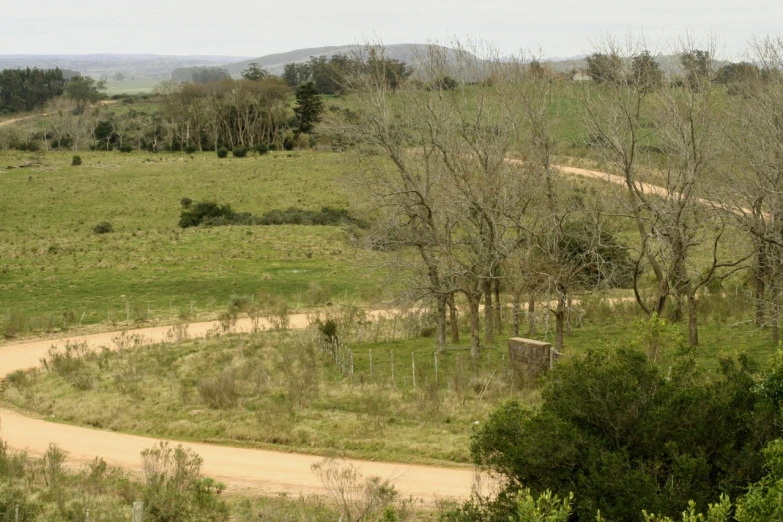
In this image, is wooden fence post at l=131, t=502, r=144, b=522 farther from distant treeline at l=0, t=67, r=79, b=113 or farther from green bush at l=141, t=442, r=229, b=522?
distant treeline at l=0, t=67, r=79, b=113

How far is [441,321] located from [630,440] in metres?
12.1

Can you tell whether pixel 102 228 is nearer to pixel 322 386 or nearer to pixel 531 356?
pixel 322 386

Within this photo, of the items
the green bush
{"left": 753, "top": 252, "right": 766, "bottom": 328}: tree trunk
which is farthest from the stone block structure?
the green bush

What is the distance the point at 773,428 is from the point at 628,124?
38.1 feet

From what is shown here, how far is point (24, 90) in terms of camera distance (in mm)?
126188

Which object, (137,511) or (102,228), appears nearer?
(137,511)

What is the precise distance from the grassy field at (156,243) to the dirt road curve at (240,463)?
33.5 ft

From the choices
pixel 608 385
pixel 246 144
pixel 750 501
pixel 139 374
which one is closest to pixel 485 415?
pixel 608 385

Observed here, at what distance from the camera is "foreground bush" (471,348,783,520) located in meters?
9.98

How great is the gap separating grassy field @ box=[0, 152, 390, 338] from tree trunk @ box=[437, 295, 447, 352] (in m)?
3.80

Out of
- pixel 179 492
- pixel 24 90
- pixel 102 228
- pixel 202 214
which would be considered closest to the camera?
pixel 179 492

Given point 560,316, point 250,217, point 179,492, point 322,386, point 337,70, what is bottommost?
point 322,386

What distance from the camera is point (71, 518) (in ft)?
40.8

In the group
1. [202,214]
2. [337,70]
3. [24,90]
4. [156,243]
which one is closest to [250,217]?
[202,214]
